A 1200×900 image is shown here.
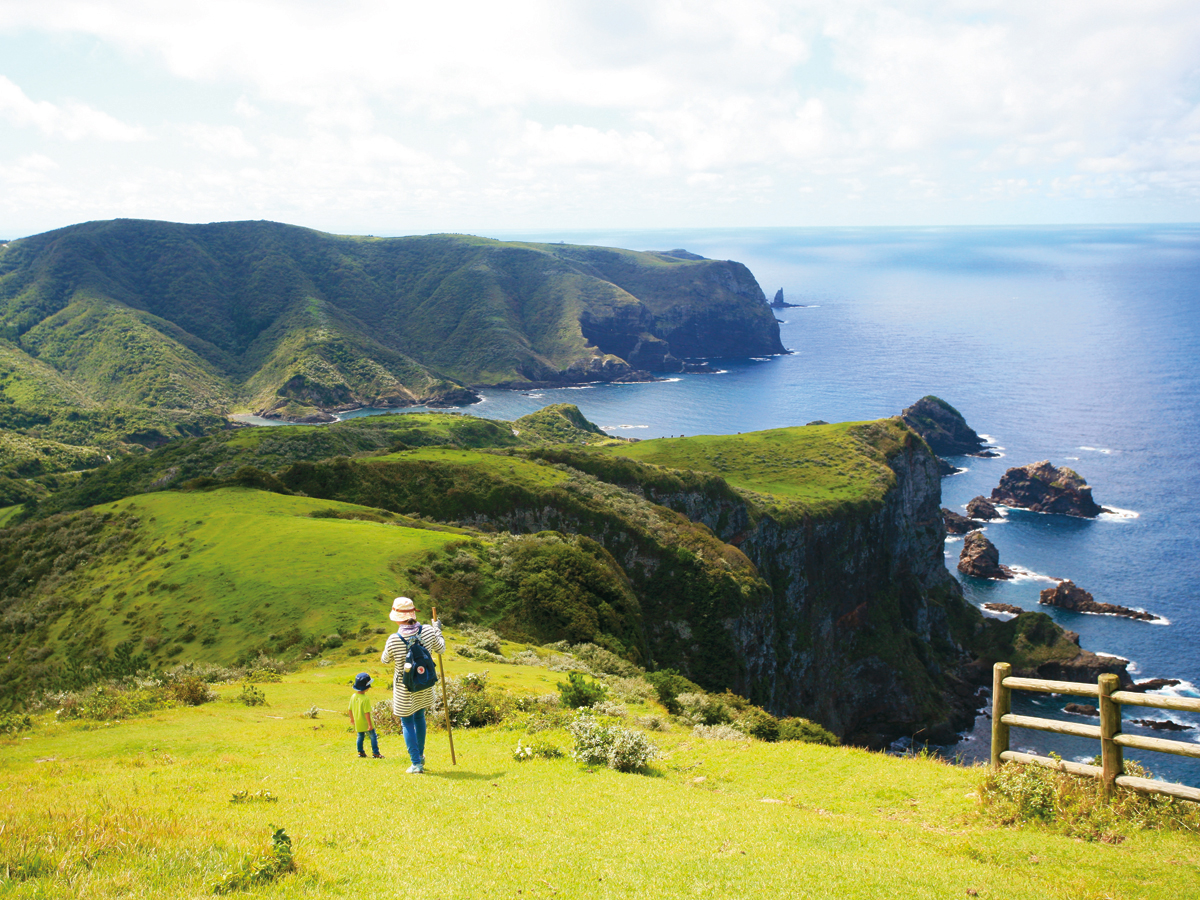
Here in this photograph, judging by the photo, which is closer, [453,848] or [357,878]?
[357,878]

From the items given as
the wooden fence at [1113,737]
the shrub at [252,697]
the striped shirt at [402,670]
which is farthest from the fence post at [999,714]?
the shrub at [252,697]

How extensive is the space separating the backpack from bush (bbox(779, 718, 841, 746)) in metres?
11.3

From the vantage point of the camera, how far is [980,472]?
144250 mm

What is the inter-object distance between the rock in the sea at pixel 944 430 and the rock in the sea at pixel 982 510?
31.4 m

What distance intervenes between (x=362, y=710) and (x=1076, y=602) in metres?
101

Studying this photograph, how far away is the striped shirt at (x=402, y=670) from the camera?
14.6 m

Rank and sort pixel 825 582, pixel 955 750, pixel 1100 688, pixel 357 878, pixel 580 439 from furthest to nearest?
pixel 580 439
pixel 825 582
pixel 955 750
pixel 1100 688
pixel 357 878

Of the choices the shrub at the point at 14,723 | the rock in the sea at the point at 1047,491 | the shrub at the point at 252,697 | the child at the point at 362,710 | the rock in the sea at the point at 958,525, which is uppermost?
the child at the point at 362,710

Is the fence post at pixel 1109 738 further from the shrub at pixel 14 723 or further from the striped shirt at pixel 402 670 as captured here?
the shrub at pixel 14 723

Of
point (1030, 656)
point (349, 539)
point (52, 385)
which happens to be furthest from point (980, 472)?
point (52, 385)

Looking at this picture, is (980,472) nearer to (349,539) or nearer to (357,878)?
(349,539)

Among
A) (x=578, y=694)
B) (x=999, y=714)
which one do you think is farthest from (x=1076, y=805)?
(x=578, y=694)

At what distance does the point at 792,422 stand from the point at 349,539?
155m

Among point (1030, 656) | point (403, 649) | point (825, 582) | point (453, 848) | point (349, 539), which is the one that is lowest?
point (1030, 656)
